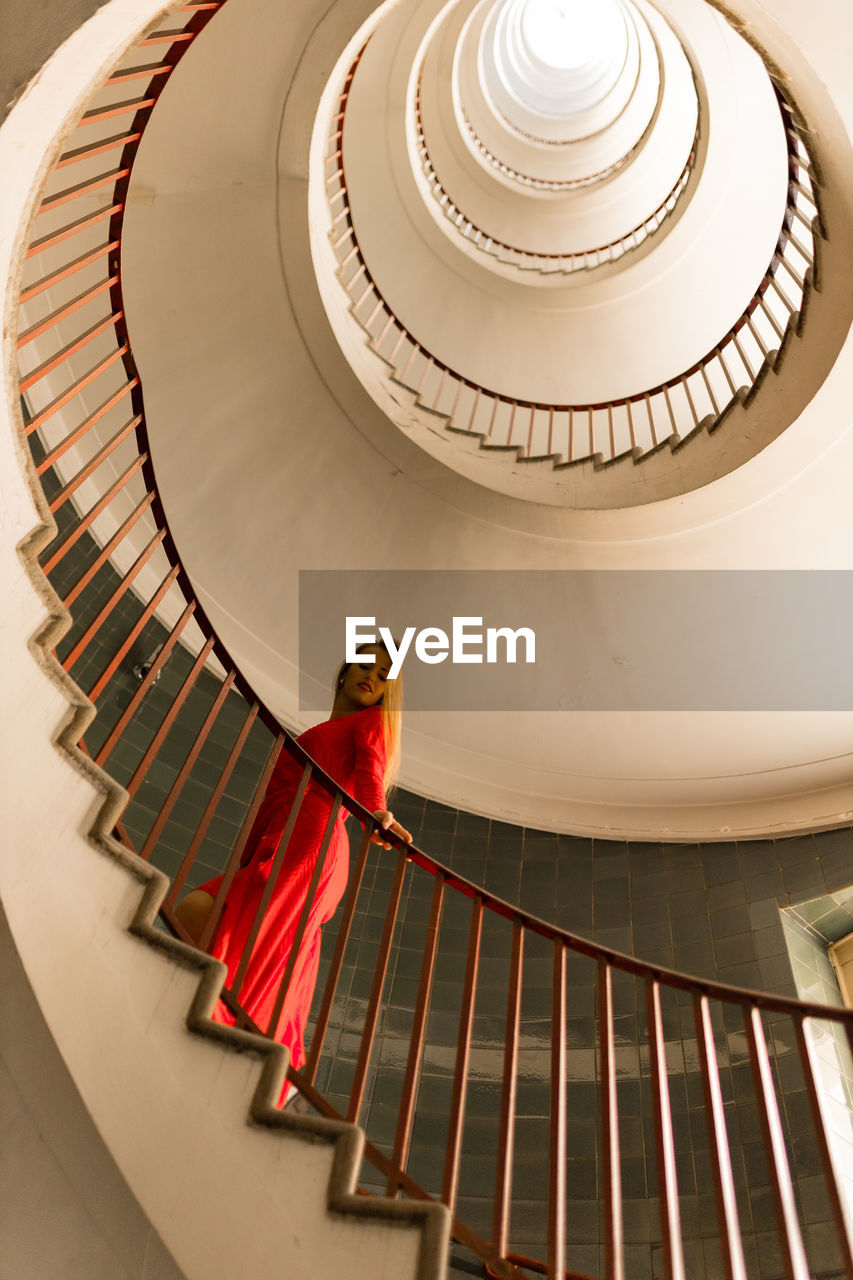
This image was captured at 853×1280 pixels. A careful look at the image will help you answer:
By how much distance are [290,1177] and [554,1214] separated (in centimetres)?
75

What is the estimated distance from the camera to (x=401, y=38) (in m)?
7.93

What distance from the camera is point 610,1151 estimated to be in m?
2.74

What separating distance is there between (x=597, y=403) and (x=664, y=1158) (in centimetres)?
589

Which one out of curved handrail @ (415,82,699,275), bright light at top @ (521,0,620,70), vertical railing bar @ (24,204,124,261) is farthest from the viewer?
bright light at top @ (521,0,620,70)

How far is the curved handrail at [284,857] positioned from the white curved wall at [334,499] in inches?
14.9

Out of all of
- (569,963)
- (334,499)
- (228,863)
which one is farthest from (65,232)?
(569,963)

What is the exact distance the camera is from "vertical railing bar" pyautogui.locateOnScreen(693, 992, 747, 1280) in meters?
2.44

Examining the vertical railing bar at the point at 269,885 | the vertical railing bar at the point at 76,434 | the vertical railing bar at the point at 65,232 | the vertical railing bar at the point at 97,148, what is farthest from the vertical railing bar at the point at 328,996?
the vertical railing bar at the point at 97,148

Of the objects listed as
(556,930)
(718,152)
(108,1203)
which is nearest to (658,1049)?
(556,930)

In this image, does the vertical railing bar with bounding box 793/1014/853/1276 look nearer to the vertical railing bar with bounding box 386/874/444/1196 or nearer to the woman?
the vertical railing bar with bounding box 386/874/444/1196

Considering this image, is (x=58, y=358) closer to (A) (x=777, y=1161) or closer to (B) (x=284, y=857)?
(B) (x=284, y=857)

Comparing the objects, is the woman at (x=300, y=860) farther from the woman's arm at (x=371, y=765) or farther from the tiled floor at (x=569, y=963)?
the tiled floor at (x=569, y=963)

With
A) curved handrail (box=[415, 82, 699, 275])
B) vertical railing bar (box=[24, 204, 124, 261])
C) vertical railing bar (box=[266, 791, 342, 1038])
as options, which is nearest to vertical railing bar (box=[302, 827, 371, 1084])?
vertical railing bar (box=[266, 791, 342, 1038])

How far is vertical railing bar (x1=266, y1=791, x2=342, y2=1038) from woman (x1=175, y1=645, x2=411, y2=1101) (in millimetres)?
23
